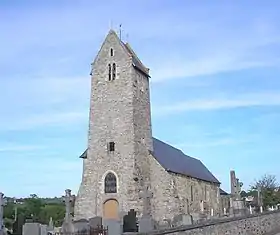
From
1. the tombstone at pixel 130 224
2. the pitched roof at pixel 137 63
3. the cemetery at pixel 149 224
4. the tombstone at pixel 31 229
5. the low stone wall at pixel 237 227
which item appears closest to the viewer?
the tombstone at pixel 31 229

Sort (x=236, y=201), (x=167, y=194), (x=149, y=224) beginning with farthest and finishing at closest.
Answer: (x=236, y=201) < (x=167, y=194) < (x=149, y=224)

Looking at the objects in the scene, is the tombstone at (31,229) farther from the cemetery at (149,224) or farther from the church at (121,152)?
the church at (121,152)

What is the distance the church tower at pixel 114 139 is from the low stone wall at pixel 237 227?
8080 mm

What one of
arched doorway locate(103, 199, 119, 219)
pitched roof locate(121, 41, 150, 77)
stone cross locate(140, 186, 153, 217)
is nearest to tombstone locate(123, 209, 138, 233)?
stone cross locate(140, 186, 153, 217)

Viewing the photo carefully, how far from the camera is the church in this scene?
35938 millimetres

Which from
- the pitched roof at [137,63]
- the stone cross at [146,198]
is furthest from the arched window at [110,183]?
the pitched roof at [137,63]

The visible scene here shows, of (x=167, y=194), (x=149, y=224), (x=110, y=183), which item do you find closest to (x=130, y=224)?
(x=149, y=224)

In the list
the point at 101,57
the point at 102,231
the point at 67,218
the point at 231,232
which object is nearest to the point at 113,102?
the point at 101,57

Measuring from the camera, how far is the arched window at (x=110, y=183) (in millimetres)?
36031

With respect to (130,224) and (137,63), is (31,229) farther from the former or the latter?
(137,63)

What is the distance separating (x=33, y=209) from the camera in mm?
53188

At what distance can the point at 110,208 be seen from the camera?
118 ft

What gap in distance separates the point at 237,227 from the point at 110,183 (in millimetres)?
11017

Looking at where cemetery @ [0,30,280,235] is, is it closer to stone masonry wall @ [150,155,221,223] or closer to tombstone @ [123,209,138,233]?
stone masonry wall @ [150,155,221,223]
